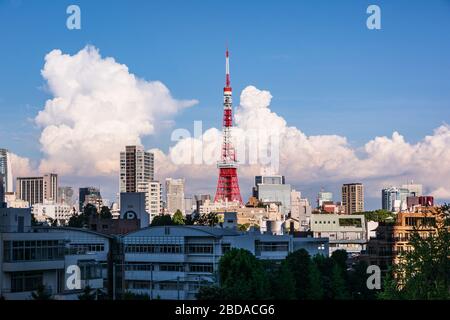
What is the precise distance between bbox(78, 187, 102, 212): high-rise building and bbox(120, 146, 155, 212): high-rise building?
714 centimetres

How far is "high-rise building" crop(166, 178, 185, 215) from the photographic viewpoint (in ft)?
146

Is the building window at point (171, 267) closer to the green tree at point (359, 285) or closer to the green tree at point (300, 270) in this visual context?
the green tree at point (300, 270)

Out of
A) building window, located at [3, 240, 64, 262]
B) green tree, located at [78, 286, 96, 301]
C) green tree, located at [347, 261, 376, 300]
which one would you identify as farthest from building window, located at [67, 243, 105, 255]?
green tree, located at [78, 286, 96, 301]

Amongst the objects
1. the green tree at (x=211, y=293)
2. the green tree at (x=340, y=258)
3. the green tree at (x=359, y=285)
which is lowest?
the green tree at (x=359, y=285)

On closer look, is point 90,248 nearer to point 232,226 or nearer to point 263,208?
point 232,226

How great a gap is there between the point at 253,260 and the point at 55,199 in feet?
95.4

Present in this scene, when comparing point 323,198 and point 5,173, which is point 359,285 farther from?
point 323,198

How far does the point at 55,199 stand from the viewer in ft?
145

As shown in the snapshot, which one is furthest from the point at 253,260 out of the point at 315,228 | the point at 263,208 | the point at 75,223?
the point at 263,208

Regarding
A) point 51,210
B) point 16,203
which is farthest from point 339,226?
point 51,210

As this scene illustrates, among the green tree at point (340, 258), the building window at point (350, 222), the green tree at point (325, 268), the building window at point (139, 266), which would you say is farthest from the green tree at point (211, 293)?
the building window at point (350, 222)

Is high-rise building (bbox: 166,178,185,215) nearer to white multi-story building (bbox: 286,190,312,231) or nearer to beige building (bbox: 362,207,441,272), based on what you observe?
white multi-story building (bbox: 286,190,312,231)

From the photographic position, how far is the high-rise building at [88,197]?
4975cm

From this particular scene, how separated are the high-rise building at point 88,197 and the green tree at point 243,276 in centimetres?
3169
